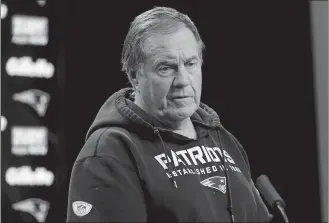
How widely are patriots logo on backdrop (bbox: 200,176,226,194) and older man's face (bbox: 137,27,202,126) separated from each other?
0.14m

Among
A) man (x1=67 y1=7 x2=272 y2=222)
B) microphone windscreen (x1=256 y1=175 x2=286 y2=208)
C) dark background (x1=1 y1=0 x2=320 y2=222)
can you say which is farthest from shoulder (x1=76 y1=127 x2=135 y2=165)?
dark background (x1=1 y1=0 x2=320 y2=222)

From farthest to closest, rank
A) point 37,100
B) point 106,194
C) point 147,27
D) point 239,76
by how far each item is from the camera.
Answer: point 37,100 → point 239,76 → point 147,27 → point 106,194

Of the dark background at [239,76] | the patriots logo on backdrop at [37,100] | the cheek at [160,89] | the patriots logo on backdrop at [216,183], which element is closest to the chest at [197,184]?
the patriots logo on backdrop at [216,183]

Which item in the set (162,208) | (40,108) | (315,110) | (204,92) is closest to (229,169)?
(162,208)

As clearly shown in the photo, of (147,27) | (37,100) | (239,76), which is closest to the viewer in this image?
(147,27)

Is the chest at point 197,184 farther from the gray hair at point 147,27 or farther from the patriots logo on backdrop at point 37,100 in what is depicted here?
the patriots logo on backdrop at point 37,100

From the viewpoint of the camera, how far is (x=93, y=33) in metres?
4.35

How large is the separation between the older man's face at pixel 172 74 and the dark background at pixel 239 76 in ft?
9.12

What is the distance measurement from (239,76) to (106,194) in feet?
10.5

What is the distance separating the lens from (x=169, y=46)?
1249 millimetres

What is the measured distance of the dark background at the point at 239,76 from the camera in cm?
→ 414

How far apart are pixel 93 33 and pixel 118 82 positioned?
42cm

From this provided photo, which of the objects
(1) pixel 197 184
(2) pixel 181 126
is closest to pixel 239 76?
(2) pixel 181 126

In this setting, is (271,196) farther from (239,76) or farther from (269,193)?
(239,76)
